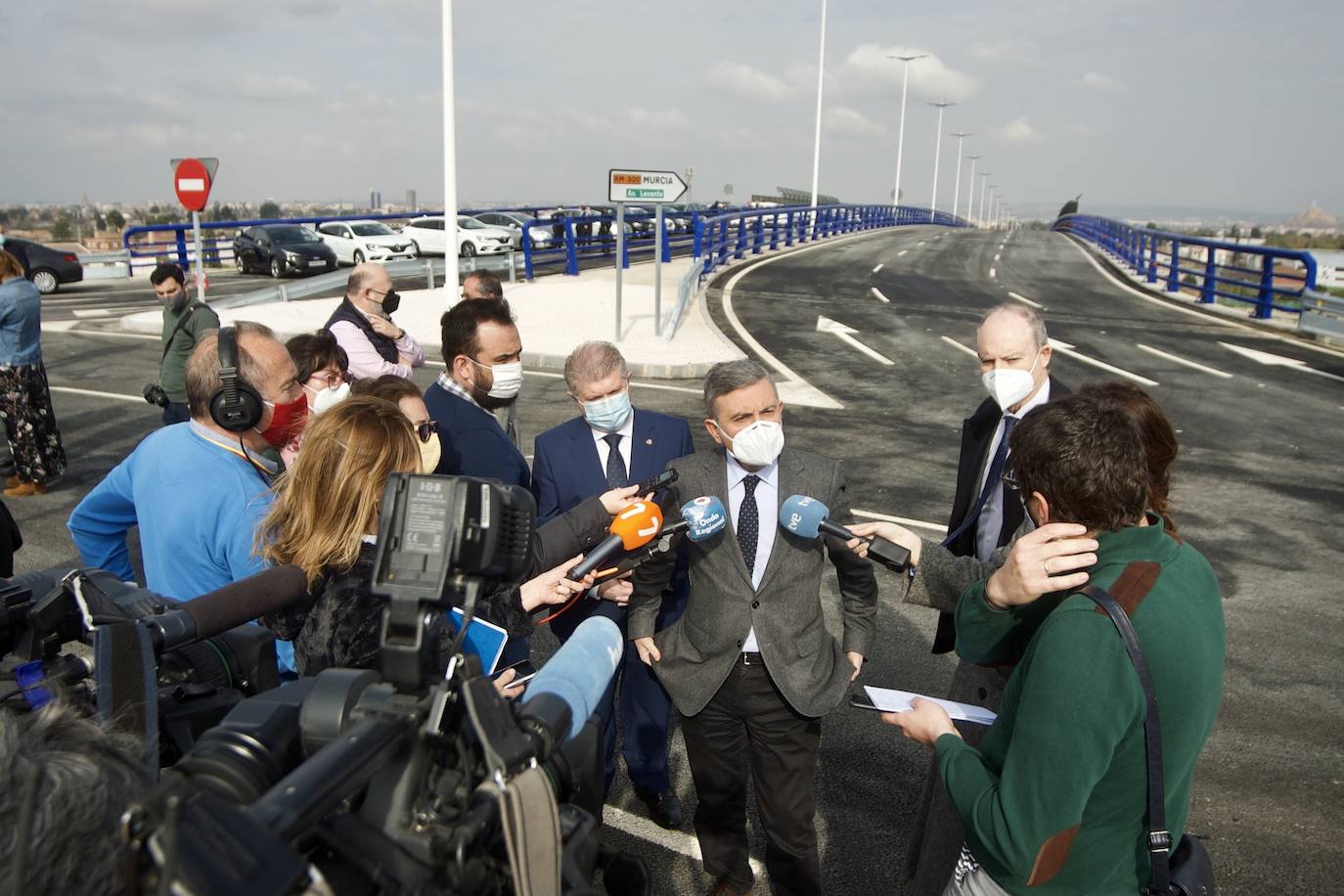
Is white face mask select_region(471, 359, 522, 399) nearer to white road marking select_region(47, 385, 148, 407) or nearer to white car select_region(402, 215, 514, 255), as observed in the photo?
white road marking select_region(47, 385, 148, 407)

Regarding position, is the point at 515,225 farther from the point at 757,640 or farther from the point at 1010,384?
the point at 757,640

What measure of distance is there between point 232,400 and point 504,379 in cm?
155

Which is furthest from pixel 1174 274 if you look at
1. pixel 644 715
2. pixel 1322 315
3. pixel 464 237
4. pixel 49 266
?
pixel 49 266

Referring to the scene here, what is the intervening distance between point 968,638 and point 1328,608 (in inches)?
198

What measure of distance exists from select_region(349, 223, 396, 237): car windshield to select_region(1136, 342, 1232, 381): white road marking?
23.1 meters

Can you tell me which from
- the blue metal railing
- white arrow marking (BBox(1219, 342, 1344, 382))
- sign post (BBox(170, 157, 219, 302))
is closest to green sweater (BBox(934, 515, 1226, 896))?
white arrow marking (BBox(1219, 342, 1344, 382))

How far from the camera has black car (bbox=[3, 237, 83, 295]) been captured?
75.3 ft

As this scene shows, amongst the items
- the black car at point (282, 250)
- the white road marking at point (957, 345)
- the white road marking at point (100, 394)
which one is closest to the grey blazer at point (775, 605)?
the white road marking at point (100, 394)

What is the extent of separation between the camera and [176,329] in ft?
25.4

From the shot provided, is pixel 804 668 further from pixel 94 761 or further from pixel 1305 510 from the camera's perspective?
pixel 1305 510

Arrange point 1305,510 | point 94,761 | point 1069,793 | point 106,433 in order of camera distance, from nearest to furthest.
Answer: point 94,761, point 1069,793, point 1305,510, point 106,433

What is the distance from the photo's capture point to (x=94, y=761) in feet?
3.63

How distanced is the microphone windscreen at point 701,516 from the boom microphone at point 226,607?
119cm

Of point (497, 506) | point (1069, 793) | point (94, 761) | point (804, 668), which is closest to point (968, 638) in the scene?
point (1069, 793)
